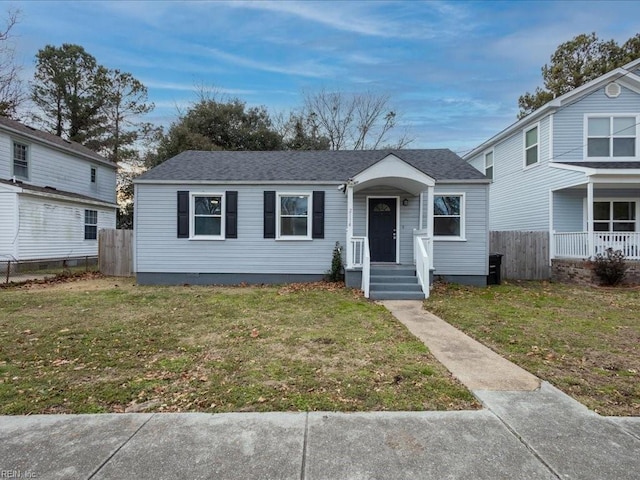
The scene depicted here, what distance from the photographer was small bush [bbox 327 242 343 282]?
36.4 feet

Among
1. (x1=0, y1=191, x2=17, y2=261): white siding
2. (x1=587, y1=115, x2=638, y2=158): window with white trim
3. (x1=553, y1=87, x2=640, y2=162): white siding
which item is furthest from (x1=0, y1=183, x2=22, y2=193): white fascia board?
(x1=587, y1=115, x2=638, y2=158): window with white trim

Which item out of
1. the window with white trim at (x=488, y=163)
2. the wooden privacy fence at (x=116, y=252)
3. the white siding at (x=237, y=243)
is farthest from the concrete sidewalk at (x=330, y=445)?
the window with white trim at (x=488, y=163)

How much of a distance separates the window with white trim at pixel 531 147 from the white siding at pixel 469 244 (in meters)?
4.67

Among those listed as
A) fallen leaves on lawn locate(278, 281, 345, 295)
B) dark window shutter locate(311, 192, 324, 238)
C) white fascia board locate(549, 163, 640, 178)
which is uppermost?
white fascia board locate(549, 163, 640, 178)

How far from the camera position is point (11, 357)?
4594 mm

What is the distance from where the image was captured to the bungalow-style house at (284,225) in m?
11.2

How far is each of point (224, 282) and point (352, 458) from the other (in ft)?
31.5

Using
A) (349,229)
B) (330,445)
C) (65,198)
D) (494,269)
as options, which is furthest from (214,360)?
(65,198)

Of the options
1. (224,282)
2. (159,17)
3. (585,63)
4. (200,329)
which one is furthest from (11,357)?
(585,63)

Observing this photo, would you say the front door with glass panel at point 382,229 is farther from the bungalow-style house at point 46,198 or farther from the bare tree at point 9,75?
the bare tree at point 9,75

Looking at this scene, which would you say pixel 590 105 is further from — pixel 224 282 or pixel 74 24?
pixel 74 24

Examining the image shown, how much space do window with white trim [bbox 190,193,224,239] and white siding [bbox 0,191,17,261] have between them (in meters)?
8.03

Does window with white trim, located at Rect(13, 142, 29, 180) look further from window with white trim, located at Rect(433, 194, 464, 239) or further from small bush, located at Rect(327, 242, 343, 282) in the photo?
window with white trim, located at Rect(433, 194, 464, 239)

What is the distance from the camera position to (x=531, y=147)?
14.2 m
